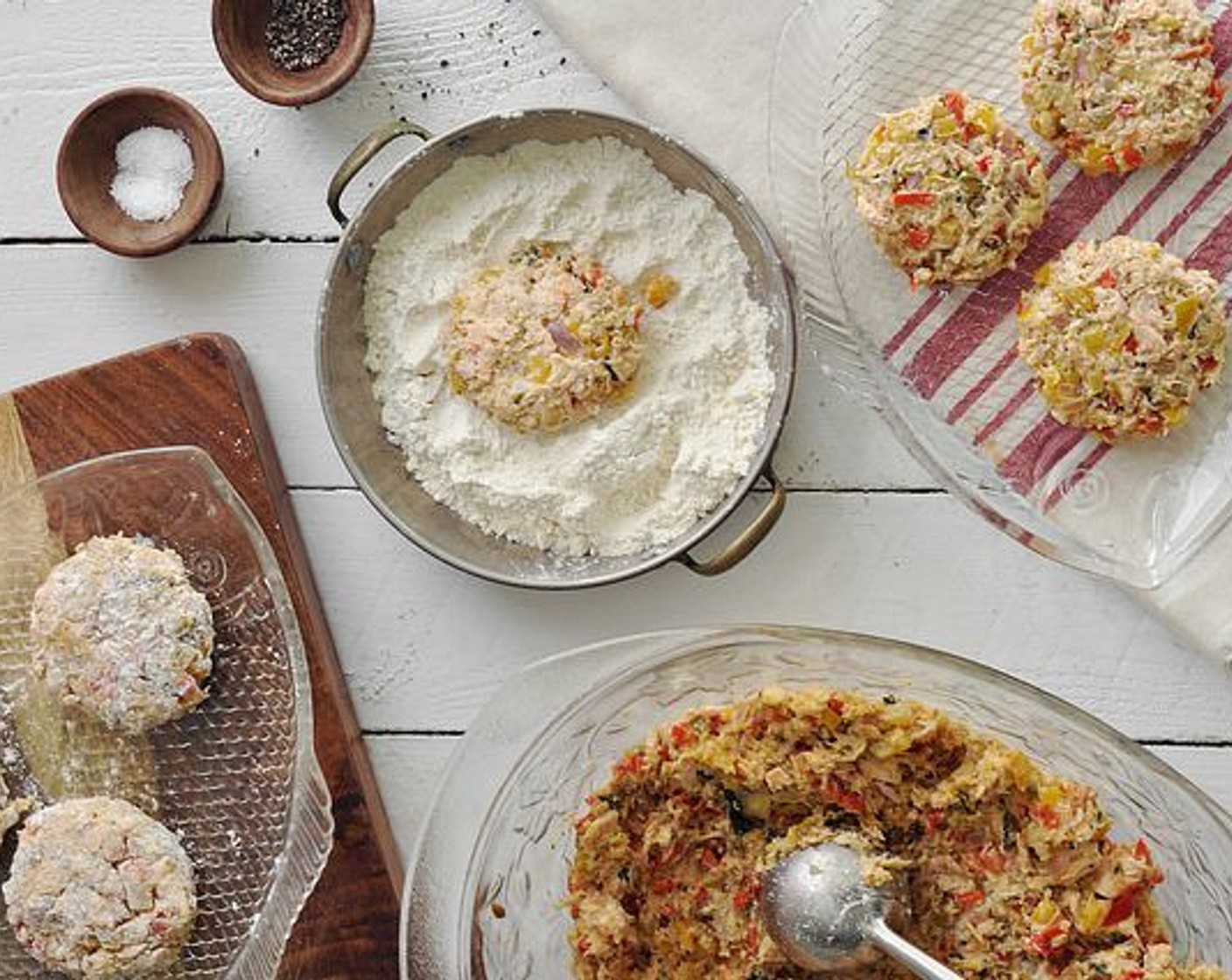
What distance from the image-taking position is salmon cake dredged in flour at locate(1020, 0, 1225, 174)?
8.24 ft

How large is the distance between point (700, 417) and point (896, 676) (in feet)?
1.66

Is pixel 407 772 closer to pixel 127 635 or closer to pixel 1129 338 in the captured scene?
Result: pixel 127 635

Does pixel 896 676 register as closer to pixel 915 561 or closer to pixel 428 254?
pixel 915 561

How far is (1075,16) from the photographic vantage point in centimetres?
253

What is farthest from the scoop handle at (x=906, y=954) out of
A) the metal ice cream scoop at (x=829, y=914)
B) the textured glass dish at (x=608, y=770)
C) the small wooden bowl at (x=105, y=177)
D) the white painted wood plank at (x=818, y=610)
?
the small wooden bowl at (x=105, y=177)

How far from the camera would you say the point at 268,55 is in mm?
2666

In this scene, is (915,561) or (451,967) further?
(915,561)

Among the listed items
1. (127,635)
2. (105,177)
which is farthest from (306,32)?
(127,635)

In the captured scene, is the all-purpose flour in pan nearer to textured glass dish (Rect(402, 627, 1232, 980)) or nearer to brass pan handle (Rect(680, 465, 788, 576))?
brass pan handle (Rect(680, 465, 788, 576))

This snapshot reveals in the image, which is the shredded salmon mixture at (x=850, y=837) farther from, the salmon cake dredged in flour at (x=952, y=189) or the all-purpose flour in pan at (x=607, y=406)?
the salmon cake dredged in flour at (x=952, y=189)

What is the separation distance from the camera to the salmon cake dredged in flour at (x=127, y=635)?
254 cm

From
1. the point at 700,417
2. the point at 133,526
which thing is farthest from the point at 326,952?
the point at 700,417

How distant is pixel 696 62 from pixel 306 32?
53 cm

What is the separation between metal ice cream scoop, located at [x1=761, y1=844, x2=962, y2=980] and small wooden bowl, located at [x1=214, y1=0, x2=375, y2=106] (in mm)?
1187
